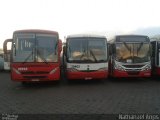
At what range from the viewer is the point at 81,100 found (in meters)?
13.6

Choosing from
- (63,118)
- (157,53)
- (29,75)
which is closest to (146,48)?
(157,53)

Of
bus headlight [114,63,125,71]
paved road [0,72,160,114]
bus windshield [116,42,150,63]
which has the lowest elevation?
paved road [0,72,160,114]

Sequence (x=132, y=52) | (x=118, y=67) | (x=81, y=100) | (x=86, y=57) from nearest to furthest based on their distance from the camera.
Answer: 1. (x=81, y=100)
2. (x=86, y=57)
3. (x=118, y=67)
4. (x=132, y=52)

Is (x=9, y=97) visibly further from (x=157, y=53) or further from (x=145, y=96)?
(x=157, y=53)

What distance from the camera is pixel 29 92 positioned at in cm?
1664

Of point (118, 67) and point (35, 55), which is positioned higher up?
point (35, 55)

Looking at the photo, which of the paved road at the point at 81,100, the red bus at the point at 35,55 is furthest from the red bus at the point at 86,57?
the red bus at the point at 35,55

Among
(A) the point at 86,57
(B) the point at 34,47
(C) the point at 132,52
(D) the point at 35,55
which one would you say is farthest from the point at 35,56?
(C) the point at 132,52

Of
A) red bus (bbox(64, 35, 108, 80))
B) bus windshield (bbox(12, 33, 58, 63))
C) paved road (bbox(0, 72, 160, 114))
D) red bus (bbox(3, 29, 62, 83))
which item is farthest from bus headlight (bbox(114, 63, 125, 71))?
bus windshield (bbox(12, 33, 58, 63))

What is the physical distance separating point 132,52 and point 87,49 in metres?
2.84

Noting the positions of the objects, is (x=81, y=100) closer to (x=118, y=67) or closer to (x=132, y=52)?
(x=118, y=67)

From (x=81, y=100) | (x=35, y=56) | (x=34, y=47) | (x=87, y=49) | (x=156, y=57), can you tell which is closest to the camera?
(x=81, y=100)

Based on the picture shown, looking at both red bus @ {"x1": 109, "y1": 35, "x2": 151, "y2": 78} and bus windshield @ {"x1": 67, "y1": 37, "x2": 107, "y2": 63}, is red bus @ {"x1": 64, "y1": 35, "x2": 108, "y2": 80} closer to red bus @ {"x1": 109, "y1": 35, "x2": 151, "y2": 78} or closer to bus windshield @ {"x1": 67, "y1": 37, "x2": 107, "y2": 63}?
bus windshield @ {"x1": 67, "y1": 37, "x2": 107, "y2": 63}

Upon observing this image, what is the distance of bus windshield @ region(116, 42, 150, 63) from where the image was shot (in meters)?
20.2
